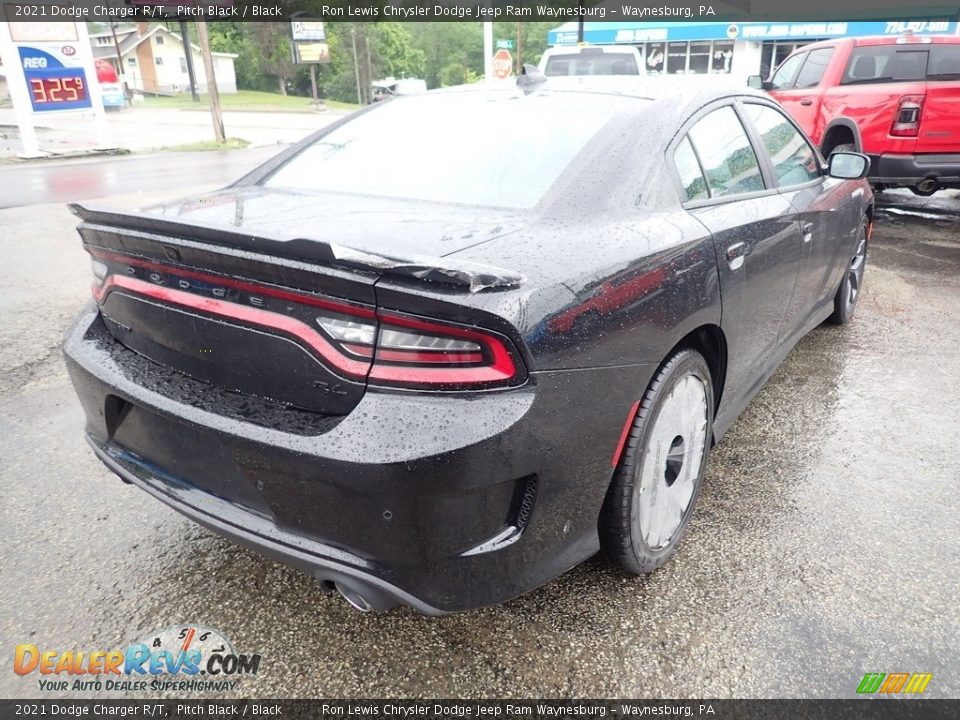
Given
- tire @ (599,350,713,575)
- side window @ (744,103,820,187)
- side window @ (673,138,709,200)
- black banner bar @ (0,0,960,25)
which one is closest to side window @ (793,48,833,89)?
side window @ (744,103,820,187)

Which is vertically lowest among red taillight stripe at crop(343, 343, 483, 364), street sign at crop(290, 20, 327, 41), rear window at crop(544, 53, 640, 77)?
red taillight stripe at crop(343, 343, 483, 364)

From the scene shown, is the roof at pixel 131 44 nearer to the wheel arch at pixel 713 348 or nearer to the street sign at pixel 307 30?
the street sign at pixel 307 30

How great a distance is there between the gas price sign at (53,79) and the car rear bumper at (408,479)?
16.8 m

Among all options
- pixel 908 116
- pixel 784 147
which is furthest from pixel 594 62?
pixel 784 147

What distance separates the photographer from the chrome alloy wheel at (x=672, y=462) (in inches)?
84.4

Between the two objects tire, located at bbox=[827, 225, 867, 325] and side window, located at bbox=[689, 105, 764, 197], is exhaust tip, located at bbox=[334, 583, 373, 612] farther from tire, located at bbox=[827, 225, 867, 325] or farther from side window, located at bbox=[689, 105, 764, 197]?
tire, located at bbox=[827, 225, 867, 325]

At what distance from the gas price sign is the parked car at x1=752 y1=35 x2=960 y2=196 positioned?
1479cm

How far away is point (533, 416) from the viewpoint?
1644 mm

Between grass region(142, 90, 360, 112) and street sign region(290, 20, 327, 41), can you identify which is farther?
street sign region(290, 20, 327, 41)

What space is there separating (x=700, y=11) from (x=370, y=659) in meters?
34.7

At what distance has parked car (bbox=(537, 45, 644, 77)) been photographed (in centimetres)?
1271

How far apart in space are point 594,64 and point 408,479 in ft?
41.7

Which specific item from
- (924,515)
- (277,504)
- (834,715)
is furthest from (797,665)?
(277,504)

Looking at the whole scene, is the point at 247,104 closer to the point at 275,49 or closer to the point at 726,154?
the point at 275,49
